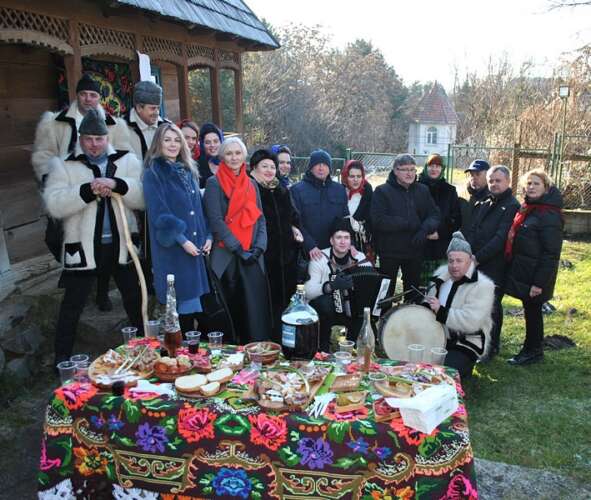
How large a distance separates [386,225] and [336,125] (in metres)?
25.9

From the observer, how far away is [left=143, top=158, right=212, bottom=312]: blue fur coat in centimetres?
373

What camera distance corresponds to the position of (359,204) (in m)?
5.36

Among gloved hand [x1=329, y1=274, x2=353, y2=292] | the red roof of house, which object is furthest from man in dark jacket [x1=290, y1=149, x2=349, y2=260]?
the red roof of house

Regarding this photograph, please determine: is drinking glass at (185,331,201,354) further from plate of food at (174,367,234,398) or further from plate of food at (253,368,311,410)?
plate of food at (253,368,311,410)

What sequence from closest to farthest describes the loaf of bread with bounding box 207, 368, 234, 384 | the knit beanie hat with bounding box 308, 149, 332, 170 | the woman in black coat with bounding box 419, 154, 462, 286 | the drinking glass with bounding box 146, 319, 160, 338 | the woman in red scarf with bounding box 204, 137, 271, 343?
the loaf of bread with bounding box 207, 368, 234, 384, the drinking glass with bounding box 146, 319, 160, 338, the woman in red scarf with bounding box 204, 137, 271, 343, the knit beanie hat with bounding box 308, 149, 332, 170, the woman in black coat with bounding box 419, 154, 462, 286

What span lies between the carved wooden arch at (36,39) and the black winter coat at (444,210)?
12.4 feet

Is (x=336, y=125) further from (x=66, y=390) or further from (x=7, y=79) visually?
(x=66, y=390)

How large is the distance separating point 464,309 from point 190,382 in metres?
2.34

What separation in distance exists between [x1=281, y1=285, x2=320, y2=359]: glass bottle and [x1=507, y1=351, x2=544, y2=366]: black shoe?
2849 millimetres

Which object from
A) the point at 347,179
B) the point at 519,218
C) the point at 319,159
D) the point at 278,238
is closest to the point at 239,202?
the point at 278,238

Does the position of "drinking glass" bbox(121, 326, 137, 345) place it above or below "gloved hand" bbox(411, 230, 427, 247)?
below

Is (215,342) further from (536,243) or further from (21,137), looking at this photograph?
(21,137)

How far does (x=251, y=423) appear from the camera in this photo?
2.12m

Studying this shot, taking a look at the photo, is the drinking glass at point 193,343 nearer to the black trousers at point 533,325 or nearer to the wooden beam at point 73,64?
the black trousers at point 533,325
